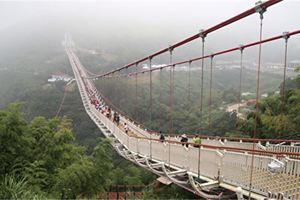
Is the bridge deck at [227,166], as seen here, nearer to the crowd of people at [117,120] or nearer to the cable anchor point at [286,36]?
the crowd of people at [117,120]

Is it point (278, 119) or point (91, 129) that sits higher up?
point (278, 119)

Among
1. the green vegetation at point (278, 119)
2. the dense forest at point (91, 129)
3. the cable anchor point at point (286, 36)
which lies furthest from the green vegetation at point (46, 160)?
the green vegetation at point (278, 119)

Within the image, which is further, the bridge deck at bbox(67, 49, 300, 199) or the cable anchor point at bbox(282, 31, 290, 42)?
the cable anchor point at bbox(282, 31, 290, 42)

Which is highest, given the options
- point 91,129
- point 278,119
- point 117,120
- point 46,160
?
point 278,119

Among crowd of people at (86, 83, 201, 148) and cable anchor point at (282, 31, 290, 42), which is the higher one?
cable anchor point at (282, 31, 290, 42)

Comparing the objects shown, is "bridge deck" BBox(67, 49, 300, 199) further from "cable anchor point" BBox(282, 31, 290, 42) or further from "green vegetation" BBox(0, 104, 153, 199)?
"cable anchor point" BBox(282, 31, 290, 42)

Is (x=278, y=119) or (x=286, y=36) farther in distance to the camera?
(x=278, y=119)

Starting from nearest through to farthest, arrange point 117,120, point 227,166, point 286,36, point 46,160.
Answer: point 227,166 → point 286,36 → point 46,160 → point 117,120

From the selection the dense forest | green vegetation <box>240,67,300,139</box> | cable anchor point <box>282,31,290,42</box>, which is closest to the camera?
cable anchor point <box>282,31,290,42</box>

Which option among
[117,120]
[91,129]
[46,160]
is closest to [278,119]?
[117,120]

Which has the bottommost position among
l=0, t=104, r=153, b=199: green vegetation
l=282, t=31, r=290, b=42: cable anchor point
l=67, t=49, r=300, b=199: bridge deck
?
l=0, t=104, r=153, b=199: green vegetation

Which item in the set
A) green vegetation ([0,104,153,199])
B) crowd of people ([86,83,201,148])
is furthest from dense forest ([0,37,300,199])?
crowd of people ([86,83,201,148])

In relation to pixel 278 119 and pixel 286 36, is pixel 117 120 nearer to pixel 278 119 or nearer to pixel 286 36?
pixel 278 119

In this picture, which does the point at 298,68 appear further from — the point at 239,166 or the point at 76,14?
the point at 76,14
